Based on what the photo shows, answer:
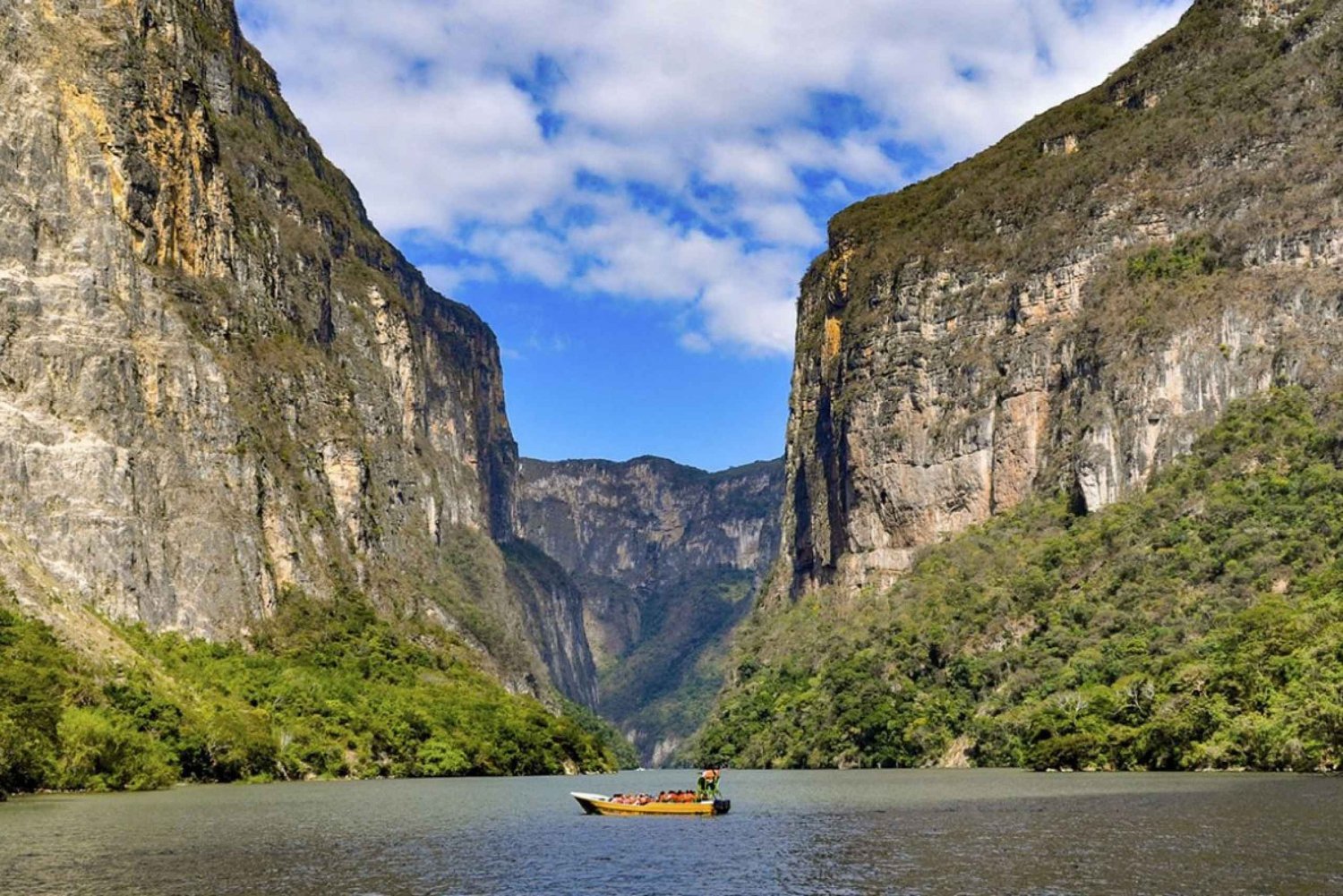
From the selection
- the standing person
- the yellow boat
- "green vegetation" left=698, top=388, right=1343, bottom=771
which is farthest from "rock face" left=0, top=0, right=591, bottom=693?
"green vegetation" left=698, top=388, right=1343, bottom=771

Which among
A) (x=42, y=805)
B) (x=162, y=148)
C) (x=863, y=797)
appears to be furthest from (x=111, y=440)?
(x=863, y=797)

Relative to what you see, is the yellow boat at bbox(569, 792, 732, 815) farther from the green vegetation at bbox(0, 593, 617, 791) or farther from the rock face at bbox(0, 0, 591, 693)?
the rock face at bbox(0, 0, 591, 693)

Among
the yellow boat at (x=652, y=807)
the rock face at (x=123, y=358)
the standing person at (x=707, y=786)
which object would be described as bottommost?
the yellow boat at (x=652, y=807)

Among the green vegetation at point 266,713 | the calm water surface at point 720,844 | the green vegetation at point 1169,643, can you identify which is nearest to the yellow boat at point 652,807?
the calm water surface at point 720,844

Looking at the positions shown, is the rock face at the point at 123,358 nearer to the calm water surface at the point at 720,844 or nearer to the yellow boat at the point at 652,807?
the calm water surface at the point at 720,844

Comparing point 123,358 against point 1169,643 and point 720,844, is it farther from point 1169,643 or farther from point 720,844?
point 1169,643

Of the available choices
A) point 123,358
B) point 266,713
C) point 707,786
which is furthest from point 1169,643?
point 123,358
